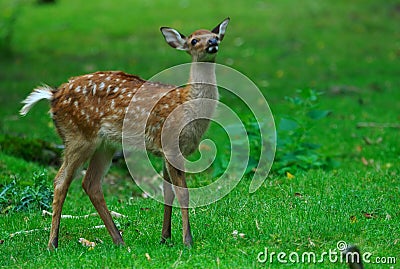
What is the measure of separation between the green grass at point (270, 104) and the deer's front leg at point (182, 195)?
0.17m

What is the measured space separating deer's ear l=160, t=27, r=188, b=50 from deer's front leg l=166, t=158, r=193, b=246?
1122 mm

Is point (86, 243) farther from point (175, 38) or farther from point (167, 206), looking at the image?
point (175, 38)

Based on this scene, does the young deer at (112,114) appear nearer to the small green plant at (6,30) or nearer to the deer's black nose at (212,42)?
the deer's black nose at (212,42)

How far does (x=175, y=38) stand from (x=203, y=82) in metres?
0.54

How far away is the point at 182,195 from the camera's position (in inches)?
241

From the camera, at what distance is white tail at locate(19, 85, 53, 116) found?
6547 mm

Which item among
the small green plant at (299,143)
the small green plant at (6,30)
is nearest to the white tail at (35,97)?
the small green plant at (299,143)

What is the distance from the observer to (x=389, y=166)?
9.50m

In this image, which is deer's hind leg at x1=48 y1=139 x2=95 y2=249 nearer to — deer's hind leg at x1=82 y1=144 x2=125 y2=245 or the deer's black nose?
deer's hind leg at x1=82 y1=144 x2=125 y2=245

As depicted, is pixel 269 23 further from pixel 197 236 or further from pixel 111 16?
pixel 197 236

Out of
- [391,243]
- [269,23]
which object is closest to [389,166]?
[391,243]

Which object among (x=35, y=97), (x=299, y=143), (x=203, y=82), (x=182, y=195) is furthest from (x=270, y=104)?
(x=182, y=195)

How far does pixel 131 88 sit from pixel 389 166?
4.40 metres

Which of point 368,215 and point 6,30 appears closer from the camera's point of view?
point 368,215
